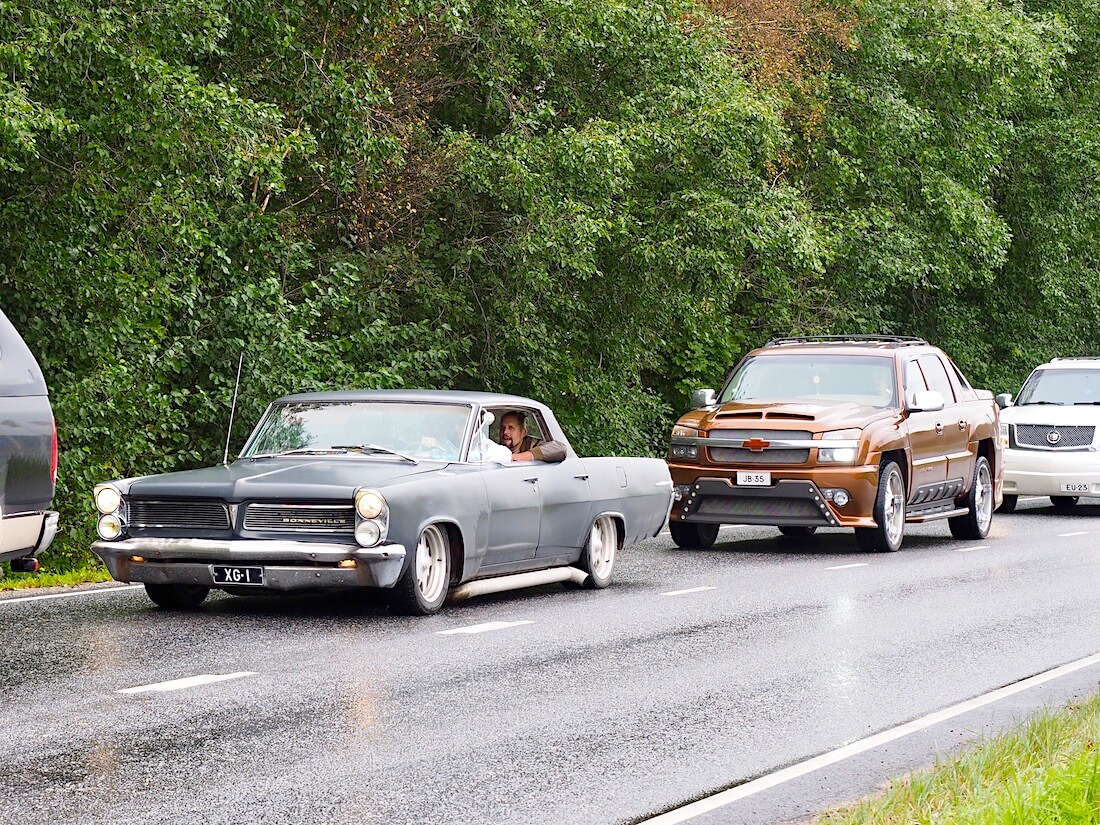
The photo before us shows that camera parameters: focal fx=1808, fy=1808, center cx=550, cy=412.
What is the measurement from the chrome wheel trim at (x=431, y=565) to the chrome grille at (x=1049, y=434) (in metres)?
14.6

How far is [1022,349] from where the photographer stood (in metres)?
40.2

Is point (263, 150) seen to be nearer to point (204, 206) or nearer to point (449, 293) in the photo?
point (204, 206)

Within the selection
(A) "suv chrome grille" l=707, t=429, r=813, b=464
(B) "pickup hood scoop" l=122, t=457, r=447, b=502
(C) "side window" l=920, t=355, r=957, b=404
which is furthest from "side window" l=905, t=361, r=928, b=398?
(B) "pickup hood scoop" l=122, t=457, r=447, b=502

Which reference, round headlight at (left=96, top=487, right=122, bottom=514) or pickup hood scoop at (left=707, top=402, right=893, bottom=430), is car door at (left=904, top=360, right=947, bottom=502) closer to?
pickup hood scoop at (left=707, top=402, right=893, bottom=430)

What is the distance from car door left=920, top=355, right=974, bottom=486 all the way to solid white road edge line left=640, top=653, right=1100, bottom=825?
9353mm

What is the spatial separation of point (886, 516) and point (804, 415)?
1.27m

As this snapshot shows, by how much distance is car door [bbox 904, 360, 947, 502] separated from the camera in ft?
60.7

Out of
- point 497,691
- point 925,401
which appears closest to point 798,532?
point 925,401

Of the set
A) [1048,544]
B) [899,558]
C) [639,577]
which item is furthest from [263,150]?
[1048,544]

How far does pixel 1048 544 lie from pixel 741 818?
533 inches

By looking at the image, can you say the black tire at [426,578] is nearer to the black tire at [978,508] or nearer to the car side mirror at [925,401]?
the car side mirror at [925,401]

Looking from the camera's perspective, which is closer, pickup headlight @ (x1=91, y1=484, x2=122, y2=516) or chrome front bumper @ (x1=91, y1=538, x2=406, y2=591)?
chrome front bumper @ (x1=91, y1=538, x2=406, y2=591)

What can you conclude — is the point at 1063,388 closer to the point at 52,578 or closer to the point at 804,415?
the point at 804,415

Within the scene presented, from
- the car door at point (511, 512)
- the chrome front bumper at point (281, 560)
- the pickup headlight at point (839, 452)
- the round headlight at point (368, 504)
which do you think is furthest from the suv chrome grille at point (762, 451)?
the round headlight at point (368, 504)
